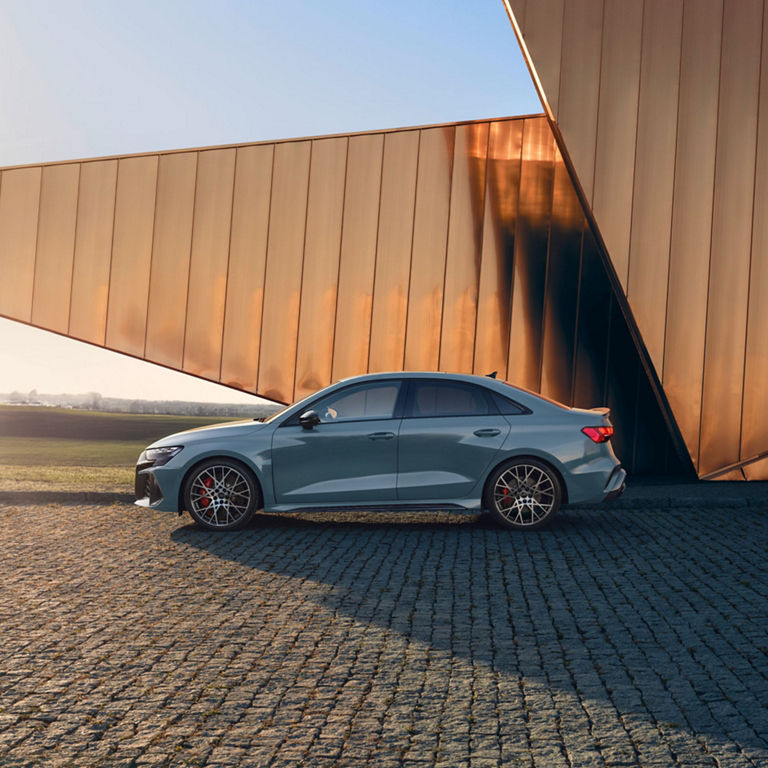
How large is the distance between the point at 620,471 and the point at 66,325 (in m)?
8.88

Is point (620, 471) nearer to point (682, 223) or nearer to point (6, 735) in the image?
point (682, 223)

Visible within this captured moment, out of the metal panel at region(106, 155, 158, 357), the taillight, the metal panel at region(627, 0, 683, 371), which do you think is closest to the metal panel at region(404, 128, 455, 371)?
the metal panel at region(627, 0, 683, 371)

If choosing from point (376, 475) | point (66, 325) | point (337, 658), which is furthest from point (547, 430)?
point (66, 325)

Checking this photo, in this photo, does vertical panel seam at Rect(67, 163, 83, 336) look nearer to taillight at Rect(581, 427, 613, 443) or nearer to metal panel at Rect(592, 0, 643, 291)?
metal panel at Rect(592, 0, 643, 291)

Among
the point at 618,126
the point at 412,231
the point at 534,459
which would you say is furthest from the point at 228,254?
the point at 534,459

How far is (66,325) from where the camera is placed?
14.3 meters

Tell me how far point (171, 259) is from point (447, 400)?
6.53 meters

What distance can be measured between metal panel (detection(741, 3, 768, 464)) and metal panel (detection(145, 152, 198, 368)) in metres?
8.23

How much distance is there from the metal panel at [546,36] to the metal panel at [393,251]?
2.37 meters

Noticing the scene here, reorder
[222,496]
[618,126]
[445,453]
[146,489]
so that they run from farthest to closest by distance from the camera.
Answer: [618,126] < [146,489] < [222,496] < [445,453]

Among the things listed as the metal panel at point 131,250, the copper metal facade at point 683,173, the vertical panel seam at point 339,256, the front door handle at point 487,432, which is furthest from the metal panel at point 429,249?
the front door handle at point 487,432

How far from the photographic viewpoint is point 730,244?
505 inches

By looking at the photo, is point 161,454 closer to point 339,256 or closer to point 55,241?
point 339,256

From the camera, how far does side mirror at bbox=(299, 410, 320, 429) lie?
368 inches
